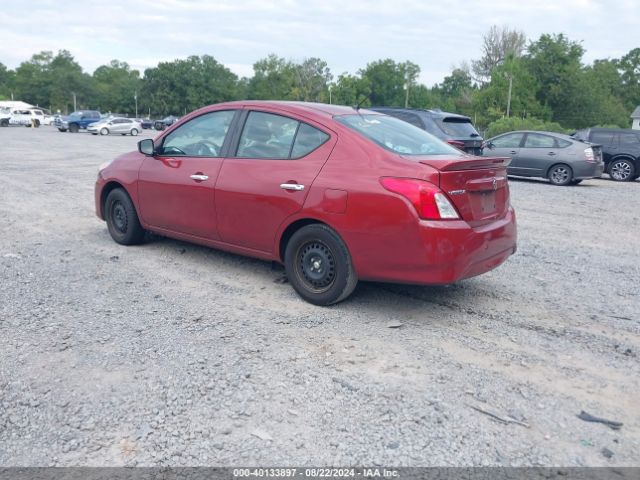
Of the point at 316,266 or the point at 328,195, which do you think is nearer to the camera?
the point at 328,195

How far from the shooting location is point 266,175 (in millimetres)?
5055

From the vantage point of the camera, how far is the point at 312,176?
474 cm

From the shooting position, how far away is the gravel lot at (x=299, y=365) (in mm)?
2900

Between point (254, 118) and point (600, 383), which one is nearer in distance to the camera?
point (600, 383)

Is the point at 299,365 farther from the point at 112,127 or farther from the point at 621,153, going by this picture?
the point at 112,127

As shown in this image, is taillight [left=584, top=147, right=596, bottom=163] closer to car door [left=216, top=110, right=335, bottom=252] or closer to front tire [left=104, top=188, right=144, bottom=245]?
car door [left=216, top=110, right=335, bottom=252]

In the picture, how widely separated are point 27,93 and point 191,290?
394ft

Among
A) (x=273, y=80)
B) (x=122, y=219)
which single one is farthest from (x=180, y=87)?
(x=122, y=219)

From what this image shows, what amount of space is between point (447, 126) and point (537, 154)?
407cm

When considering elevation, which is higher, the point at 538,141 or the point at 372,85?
the point at 372,85

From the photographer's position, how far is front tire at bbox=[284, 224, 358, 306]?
4.59 metres

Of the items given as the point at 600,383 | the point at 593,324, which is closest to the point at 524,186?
the point at 593,324

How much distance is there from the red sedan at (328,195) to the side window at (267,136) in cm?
A: 1

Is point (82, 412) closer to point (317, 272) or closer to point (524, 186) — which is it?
point (317, 272)
